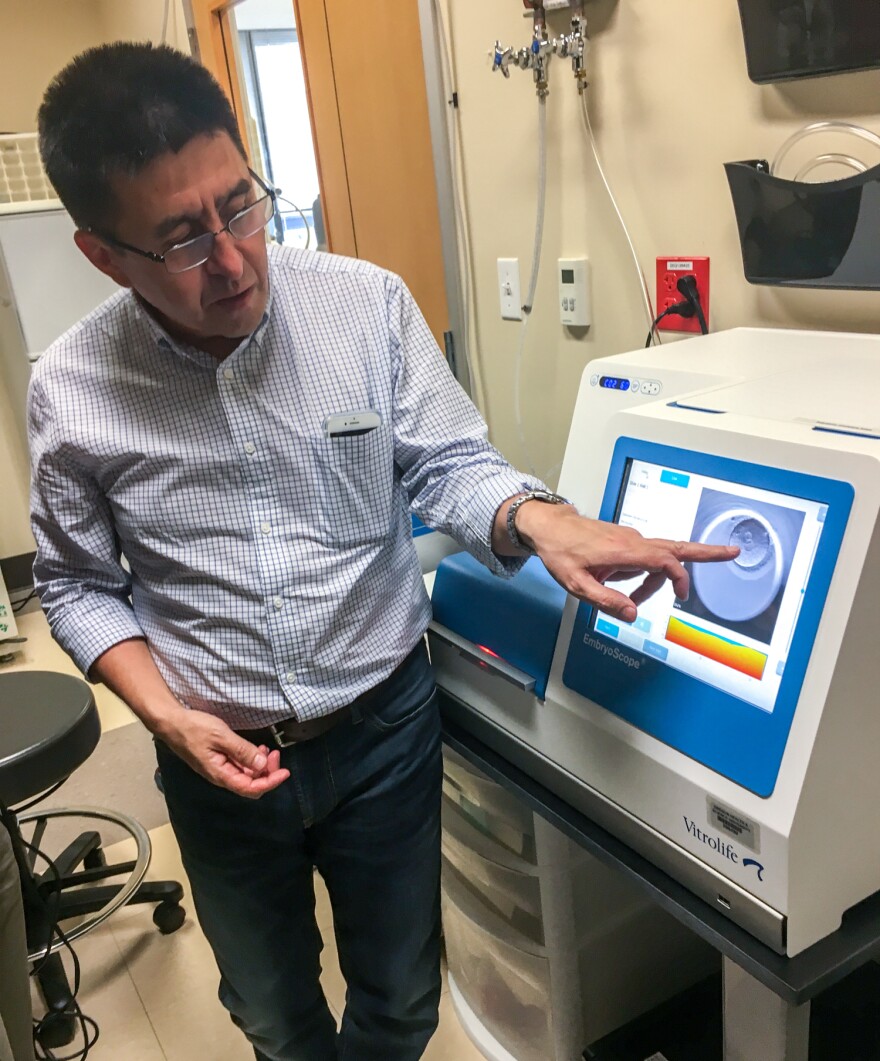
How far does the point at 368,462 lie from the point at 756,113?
2.57 ft

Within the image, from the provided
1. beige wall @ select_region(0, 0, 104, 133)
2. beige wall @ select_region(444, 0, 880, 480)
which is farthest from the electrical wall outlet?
beige wall @ select_region(0, 0, 104, 133)

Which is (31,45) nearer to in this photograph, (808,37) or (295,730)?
(808,37)

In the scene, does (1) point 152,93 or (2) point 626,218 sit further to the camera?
(2) point 626,218

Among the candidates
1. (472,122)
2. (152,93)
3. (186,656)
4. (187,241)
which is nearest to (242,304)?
(187,241)

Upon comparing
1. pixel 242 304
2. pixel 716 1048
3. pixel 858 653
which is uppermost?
pixel 242 304

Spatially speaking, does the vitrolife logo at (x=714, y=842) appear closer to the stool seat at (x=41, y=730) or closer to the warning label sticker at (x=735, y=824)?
the warning label sticker at (x=735, y=824)

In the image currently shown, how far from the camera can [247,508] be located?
103 cm

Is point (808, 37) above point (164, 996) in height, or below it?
above

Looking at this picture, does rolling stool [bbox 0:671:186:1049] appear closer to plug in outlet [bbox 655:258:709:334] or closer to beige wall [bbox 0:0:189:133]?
plug in outlet [bbox 655:258:709:334]

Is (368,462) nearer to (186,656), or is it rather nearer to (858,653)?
(186,656)

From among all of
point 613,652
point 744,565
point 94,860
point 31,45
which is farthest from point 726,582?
point 31,45

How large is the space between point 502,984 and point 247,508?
942mm

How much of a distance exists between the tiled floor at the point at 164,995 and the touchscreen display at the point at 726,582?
111cm

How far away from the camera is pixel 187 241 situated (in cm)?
91
